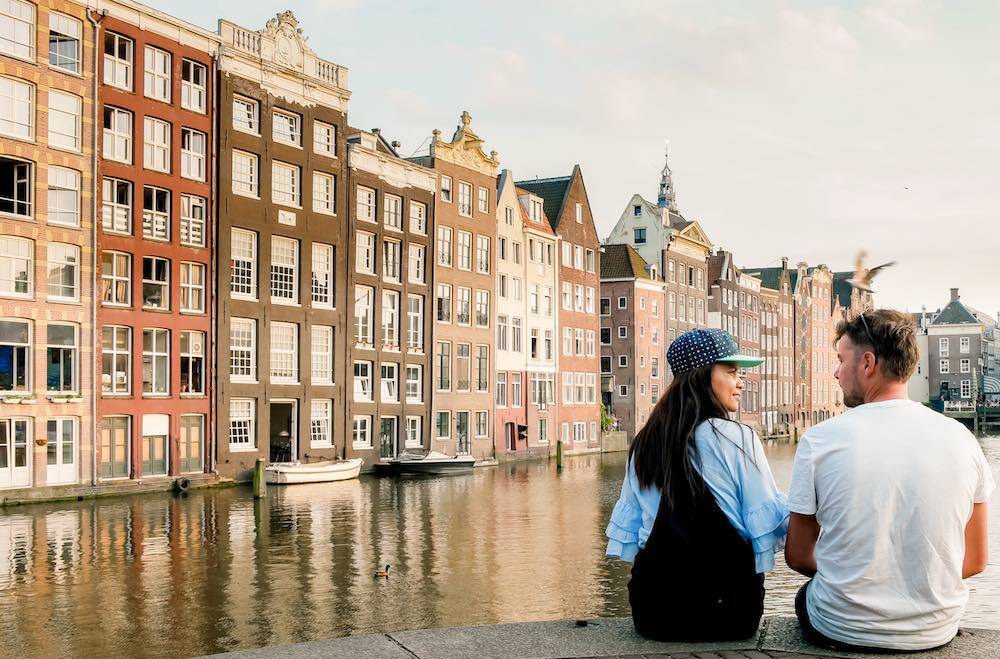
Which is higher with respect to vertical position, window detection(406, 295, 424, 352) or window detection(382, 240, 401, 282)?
window detection(382, 240, 401, 282)

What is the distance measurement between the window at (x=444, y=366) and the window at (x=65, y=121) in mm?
23102

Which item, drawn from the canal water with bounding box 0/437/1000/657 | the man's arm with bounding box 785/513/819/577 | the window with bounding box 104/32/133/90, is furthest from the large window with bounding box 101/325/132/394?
the man's arm with bounding box 785/513/819/577

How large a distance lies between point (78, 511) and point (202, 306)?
11.4 meters

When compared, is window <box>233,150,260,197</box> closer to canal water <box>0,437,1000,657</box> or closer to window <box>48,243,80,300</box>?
window <box>48,243,80,300</box>

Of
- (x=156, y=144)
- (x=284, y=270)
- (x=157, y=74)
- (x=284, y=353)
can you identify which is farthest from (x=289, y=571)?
(x=284, y=270)

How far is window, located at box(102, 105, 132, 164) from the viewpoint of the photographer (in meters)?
39.8

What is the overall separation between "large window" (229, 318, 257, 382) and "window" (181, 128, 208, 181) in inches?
226

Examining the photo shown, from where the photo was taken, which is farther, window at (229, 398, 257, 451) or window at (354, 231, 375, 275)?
window at (354, 231, 375, 275)

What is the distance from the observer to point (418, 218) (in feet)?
183

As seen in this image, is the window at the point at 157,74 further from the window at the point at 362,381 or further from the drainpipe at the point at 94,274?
the window at the point at 362,381

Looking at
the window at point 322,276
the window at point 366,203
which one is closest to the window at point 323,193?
the window at point 322,276

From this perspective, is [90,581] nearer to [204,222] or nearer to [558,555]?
[558,555]

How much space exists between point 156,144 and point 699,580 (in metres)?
39.1

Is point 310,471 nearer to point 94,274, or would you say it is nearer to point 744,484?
Result: point 94,274
